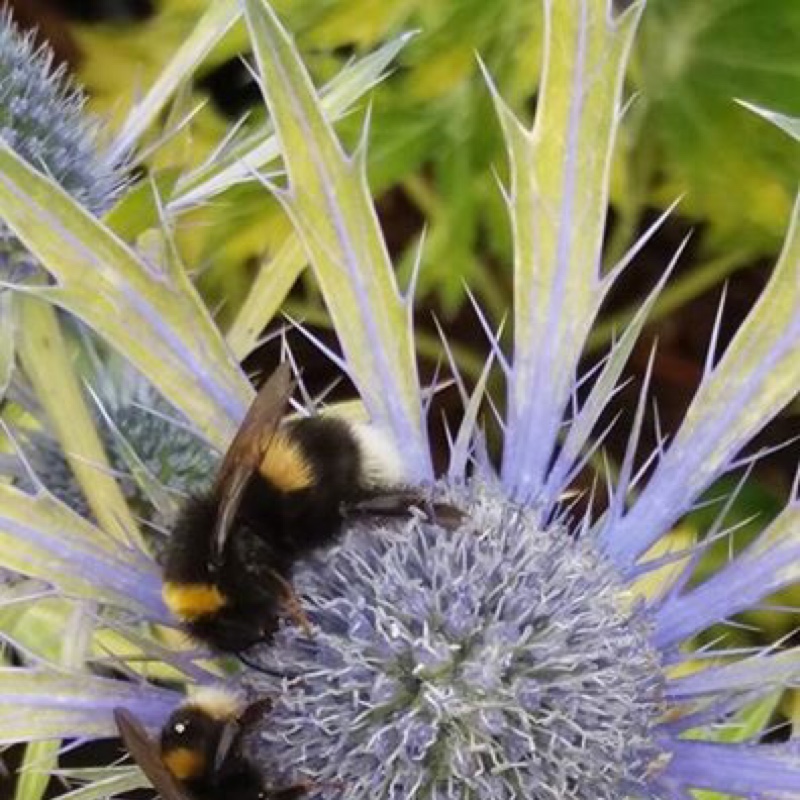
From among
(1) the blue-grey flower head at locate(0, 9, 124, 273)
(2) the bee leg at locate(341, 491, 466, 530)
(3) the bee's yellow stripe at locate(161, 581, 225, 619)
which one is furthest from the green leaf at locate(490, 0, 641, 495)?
(1) the blue-grey flower head at locate(0, 9, 124, 273)

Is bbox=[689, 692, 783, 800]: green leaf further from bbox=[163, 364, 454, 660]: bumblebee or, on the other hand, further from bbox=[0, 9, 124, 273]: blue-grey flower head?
bbox=[0, 9, 124, 273]: blue-grey flower head

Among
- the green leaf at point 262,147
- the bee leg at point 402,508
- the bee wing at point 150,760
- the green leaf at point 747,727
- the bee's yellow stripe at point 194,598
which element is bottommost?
the green leaf at point 747,727

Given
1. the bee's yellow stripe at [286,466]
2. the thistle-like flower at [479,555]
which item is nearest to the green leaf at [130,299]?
the thistle-like flower at [479,555]

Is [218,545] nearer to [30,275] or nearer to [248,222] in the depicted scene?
[30,275]

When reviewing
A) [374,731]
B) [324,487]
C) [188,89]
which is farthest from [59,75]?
[374,731]

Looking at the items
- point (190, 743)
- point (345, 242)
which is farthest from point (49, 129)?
point (190, 743)

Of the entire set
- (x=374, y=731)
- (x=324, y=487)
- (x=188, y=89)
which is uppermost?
(x=188, y=89)

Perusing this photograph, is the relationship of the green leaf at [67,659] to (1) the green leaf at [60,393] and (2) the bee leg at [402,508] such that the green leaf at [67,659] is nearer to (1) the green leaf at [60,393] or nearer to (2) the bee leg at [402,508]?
→ (1) the green leaf at [60,393]

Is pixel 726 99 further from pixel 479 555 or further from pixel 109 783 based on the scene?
pixel 109 783
